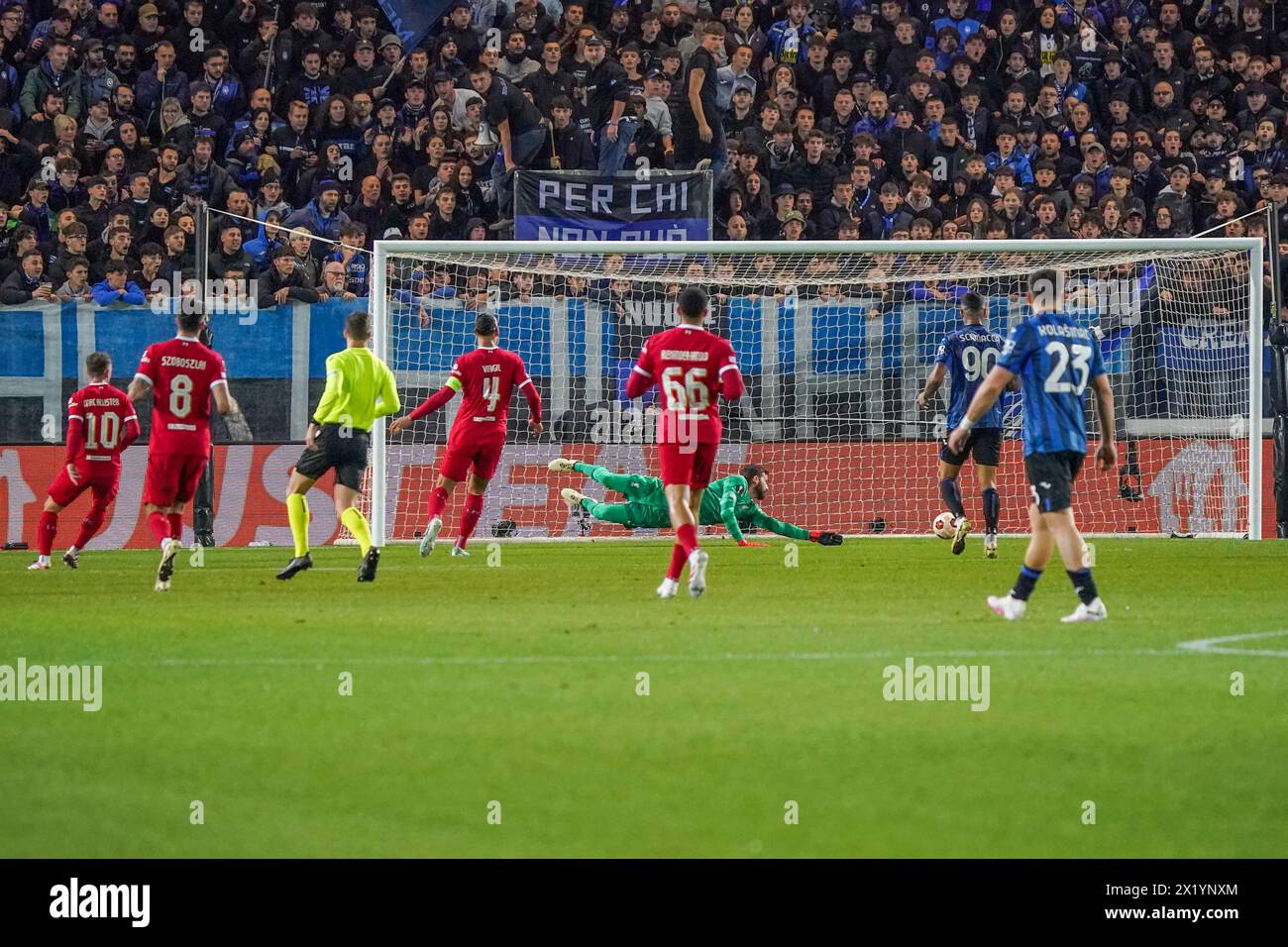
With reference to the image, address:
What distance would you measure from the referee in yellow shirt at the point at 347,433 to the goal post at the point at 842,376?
4.96m

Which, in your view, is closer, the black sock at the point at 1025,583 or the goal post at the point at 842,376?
the black sock at the point at 1025,583

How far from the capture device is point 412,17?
74.9ft

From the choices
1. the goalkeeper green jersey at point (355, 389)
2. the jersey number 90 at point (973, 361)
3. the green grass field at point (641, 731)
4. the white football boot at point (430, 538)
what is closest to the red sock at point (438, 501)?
the white football boot at point (430, 538)

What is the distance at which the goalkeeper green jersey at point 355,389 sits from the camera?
13172 mm

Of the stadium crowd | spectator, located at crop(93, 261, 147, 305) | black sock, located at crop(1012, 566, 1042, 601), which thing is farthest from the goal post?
black sock, located at crop(1012, 566, 1042, 601)

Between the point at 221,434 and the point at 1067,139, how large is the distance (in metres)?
11.1

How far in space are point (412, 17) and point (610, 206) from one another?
530 centimetres

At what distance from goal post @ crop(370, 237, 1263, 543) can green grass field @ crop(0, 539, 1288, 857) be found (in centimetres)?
730

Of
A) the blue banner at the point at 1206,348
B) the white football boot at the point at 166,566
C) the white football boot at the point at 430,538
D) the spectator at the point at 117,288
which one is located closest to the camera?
the white football boot at the point at 166,566

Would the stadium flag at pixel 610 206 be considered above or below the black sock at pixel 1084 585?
above

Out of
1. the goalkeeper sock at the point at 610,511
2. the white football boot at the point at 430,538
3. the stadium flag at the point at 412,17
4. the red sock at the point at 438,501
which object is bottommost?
the white football boot at the point at 430,538

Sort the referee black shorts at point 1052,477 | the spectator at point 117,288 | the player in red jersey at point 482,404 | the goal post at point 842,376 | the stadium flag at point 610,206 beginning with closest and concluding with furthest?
the referee black shorts at point 1052,477, the player in red jersey at point 482,404, the spectator at point 117,288, the goal post at point 842,376, the stadium flag at point 610,206

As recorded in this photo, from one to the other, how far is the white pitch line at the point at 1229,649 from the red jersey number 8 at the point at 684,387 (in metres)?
3.75

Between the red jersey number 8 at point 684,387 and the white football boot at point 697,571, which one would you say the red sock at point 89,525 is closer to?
the red jersey number 8 at point 684,387
